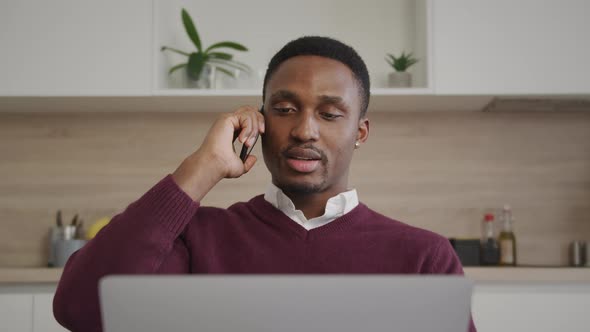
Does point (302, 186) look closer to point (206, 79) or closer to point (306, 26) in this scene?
point (206, 79)

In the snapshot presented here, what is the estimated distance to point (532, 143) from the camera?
2773 millimetres

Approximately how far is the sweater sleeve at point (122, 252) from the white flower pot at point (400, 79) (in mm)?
1696

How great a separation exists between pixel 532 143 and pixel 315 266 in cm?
190

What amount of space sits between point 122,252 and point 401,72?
1.80 meters

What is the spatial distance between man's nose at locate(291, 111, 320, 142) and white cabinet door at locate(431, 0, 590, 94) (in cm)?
141

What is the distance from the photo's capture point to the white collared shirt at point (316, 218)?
1.21m

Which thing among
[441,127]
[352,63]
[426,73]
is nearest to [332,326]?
[352,63]

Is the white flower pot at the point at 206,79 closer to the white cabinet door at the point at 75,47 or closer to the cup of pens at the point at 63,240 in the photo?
the white cabinet door at the point at 75,47

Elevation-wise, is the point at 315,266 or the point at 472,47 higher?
the point at 472,47

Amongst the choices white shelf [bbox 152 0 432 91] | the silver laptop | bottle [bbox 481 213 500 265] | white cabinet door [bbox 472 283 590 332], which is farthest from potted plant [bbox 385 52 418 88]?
the silver laptop

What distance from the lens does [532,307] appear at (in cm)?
229

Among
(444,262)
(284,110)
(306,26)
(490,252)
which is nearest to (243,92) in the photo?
(306,26)

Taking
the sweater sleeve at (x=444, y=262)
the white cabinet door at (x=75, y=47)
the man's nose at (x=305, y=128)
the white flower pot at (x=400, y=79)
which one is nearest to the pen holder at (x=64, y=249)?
the white cabinet door at (x=75, y=47)

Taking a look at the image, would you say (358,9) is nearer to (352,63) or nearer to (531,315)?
(531,315)
